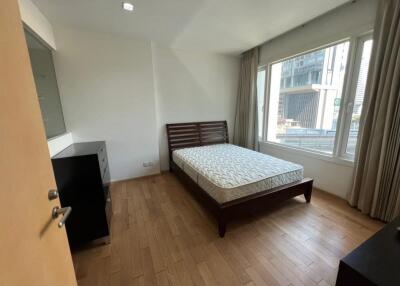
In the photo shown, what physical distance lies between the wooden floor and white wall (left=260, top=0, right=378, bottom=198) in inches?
14.2

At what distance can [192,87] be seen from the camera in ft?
12.5

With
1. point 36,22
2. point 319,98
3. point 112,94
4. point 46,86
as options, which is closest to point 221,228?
point 319,98

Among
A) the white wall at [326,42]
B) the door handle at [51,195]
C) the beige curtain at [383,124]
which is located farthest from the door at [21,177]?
the white wall at [326,42]

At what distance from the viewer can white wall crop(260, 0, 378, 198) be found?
7.18 ft

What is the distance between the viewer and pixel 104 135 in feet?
10.0

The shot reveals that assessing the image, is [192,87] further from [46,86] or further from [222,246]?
[222,246]

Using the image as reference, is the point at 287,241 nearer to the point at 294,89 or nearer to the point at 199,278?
the point at 199,278

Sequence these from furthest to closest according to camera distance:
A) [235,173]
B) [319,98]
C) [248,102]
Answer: [248,102] < [319,98] < [235,173]

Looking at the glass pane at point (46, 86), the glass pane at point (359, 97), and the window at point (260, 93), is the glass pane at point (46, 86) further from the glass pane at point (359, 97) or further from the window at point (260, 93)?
the glass pane at point (359, 97)

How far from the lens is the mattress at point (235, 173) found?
195cm

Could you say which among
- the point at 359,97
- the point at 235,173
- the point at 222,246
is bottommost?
the point at 222,246

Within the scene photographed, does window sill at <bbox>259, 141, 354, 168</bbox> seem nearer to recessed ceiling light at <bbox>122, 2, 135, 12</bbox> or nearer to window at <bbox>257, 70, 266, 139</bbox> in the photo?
window at <bbox>257, 70, 266, 139</bbox>

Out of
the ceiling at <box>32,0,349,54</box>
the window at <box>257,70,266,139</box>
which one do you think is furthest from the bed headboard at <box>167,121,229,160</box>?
the ceiling at <box>32,0,349,54</box>

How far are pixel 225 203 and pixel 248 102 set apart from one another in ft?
8.96
